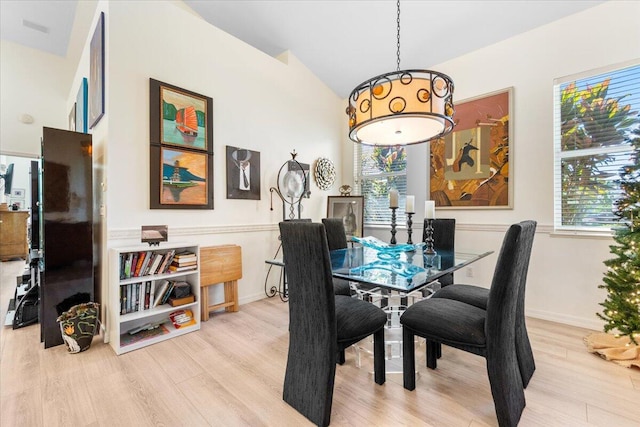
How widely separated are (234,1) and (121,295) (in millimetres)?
3304

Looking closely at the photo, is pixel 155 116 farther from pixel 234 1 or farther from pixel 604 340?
pixel 604 340

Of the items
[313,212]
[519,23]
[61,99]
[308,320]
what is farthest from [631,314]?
[61,99]

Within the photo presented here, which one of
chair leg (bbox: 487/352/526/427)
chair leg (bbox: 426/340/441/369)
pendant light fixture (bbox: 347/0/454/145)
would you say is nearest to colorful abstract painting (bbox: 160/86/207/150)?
pendant light fixture (bbox: 347/0/454/145)

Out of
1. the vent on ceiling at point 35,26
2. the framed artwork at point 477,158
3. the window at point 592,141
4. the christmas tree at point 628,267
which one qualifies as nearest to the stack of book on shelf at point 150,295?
the framed artwork at point 477,158

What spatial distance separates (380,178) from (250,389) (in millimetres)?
3384

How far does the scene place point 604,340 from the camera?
2170 millimetres

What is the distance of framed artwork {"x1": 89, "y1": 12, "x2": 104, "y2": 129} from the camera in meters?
2.39

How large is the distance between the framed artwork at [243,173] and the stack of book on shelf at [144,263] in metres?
0.97

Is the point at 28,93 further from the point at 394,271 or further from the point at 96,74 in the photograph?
the point at 394,271

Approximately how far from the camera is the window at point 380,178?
4012mm

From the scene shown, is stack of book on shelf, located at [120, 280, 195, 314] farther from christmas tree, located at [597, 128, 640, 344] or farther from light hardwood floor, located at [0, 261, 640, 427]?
christmas tree, located at [597, 128, 640, 344]

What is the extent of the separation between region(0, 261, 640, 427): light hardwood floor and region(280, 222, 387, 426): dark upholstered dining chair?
145 millimetres

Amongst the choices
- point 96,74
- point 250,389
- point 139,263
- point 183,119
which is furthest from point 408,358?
point 96,74

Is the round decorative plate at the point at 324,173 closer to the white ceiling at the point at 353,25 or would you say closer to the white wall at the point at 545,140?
the white ceiling at the point at 353,25
